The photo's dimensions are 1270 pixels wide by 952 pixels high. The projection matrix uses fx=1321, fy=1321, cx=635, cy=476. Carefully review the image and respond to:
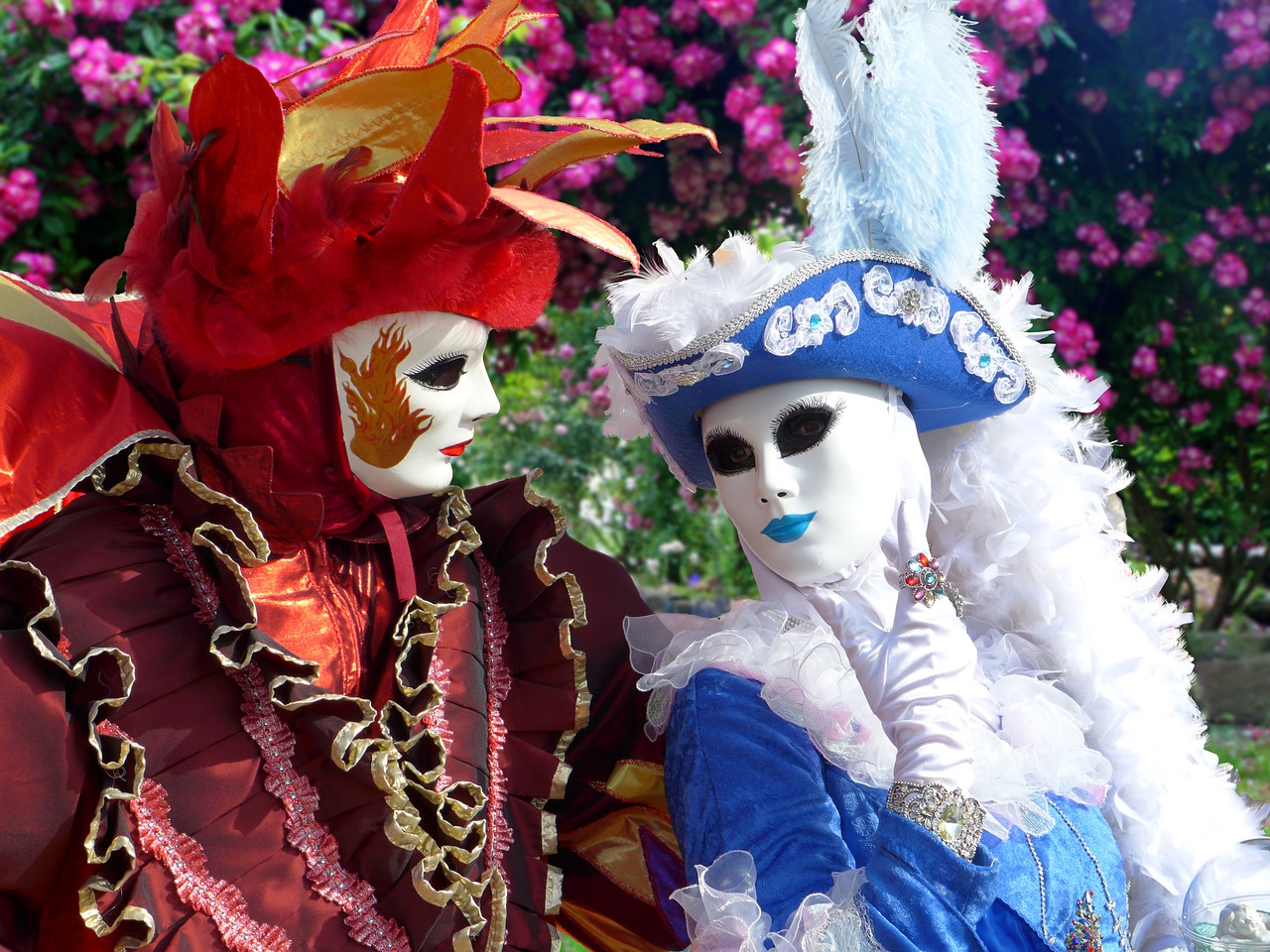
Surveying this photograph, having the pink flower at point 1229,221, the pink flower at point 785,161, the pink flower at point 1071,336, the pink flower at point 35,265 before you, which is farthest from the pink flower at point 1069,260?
the pink flower at point 35,265

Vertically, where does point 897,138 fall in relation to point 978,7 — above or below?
above

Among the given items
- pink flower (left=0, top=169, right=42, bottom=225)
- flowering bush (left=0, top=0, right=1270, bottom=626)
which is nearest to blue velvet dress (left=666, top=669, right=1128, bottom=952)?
flowering bush (left=0, top=0, right=1270, bottom=626)

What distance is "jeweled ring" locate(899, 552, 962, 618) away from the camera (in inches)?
72.4

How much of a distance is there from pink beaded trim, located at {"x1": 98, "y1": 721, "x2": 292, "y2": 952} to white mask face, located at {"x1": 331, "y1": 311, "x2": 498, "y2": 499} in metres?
0.50

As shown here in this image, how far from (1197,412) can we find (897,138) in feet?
11.1

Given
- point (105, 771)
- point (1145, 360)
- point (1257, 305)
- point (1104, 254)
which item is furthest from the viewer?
point (1145, 360)

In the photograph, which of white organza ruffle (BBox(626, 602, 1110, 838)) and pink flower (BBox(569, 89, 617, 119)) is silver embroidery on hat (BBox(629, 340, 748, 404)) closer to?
white organza ruffle (BBox(626, 602, 1110, 838))

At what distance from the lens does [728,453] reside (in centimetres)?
196

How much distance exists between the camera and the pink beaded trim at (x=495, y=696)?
200 cm

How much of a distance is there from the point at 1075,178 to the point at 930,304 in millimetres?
2779

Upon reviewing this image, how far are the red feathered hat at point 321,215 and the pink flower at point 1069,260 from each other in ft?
8.95

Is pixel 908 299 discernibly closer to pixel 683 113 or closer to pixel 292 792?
pixel 292 792

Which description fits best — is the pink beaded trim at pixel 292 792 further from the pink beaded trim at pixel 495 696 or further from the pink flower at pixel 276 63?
the pink flower at pixel 276 63

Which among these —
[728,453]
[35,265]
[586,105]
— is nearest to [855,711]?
[728,453]
